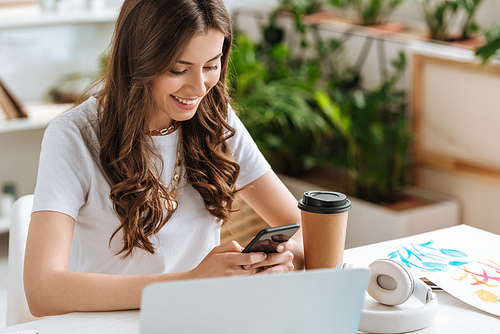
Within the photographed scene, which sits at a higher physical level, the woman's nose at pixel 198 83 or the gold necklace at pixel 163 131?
the woman's nose at pixel 198 83

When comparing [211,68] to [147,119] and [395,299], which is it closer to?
[147,119]

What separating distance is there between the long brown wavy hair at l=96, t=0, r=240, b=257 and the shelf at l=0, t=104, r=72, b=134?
1.57m

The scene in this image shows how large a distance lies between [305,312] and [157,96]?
2.25 feet

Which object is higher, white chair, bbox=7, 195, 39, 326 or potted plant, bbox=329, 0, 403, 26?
potted plant, bbox=329, 0, 403, 26

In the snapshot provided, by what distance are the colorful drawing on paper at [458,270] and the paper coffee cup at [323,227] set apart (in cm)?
21

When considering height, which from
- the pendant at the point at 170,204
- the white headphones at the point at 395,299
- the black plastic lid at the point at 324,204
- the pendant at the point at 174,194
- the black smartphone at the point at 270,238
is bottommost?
the white headphones at the point at 395,299

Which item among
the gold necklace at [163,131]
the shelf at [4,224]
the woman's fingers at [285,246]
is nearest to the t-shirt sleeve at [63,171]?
the gold necklace at [163,131]

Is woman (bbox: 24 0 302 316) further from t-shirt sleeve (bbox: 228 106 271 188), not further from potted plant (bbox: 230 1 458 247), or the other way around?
potted plant (bbox: 230 1 458 247)

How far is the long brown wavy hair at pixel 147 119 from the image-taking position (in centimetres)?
139

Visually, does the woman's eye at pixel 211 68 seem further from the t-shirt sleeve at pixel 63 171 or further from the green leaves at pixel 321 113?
the green leaves at pixel 321 113

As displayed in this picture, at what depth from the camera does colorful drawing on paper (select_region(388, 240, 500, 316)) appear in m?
1.32

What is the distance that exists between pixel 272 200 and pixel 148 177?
35 centimetres

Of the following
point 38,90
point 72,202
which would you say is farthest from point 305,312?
point 38,90

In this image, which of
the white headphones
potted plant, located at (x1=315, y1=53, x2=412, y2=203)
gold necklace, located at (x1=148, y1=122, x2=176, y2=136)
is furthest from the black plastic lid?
potted plant, located at (x1=315, y1=53, x2=412, y2=203)
